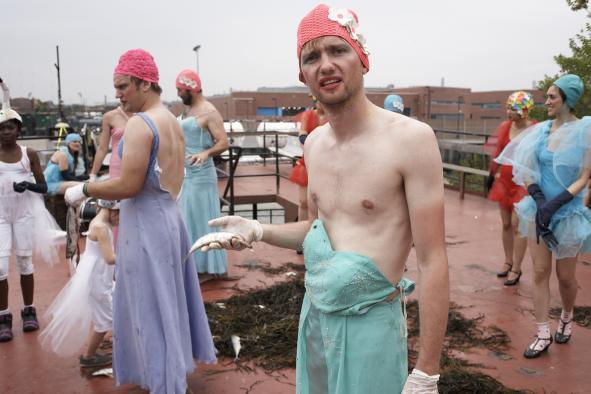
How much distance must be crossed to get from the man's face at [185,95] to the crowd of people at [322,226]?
15 mm

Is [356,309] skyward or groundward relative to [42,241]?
skyward

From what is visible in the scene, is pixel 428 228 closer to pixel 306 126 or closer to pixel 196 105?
pixel 196 105

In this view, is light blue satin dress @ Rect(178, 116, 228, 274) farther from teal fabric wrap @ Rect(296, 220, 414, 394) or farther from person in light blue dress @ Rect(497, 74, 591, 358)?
teal fabric wrap @ Rect(296, 220, 414, 394)

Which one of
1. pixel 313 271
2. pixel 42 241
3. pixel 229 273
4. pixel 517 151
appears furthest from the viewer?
pixel 229 273

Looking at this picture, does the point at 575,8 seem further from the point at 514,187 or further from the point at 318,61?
the point at 318,61

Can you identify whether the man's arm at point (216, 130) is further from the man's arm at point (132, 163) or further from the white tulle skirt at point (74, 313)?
the man's arm at point (132, 163)

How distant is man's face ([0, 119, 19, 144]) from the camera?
447cm

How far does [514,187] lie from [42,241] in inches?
177

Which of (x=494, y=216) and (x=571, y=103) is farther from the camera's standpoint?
(x=494, y=216)

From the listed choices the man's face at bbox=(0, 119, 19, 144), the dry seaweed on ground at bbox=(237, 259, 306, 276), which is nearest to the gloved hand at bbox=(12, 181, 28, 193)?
the man's face at bbox=(0, 119, 19, 144)

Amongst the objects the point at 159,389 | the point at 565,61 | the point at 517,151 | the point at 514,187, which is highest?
the point at 565,61

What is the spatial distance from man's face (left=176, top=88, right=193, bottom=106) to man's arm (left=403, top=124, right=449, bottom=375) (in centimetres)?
412

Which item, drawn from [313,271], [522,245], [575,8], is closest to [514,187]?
[522,245]

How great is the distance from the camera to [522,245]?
209 inches
